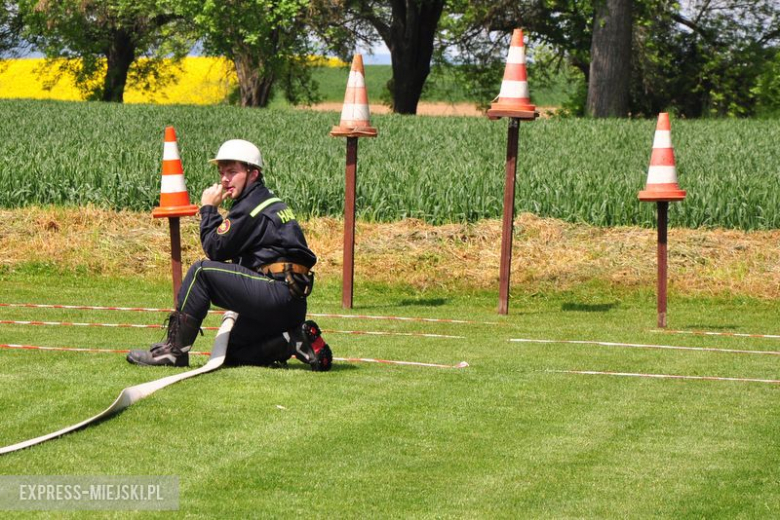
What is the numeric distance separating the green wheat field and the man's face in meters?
1.22

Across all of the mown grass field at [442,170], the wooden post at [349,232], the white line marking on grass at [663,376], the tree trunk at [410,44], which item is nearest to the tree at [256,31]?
the tree trunk at [410,44]

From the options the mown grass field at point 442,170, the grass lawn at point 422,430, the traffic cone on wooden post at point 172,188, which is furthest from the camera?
the mown grass field at point 442,170

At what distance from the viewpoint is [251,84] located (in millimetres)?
49906

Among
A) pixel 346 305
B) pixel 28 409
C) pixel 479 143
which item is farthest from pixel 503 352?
pixel 479 143

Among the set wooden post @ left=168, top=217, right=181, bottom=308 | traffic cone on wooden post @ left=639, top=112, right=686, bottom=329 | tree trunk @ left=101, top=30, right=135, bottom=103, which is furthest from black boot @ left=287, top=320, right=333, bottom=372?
tree trunk @ left=101, top=30, right=135, bottom=103

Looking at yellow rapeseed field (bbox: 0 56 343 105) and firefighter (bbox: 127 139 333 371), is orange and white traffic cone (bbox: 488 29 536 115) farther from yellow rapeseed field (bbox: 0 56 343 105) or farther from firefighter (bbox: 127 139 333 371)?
yellow rapeseed field (bbox: 0 56 343 105)

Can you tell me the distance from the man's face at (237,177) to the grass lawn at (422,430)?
1.22m

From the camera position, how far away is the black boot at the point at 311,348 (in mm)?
8773

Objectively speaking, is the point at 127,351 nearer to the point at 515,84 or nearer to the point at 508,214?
the point at 508,214

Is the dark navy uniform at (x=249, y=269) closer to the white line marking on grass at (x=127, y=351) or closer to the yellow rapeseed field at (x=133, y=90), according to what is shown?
the white line marking on grass at (x=127, y=351)

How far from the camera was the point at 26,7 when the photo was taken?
167ft

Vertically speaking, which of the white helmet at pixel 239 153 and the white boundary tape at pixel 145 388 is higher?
the white helmet at pixel 239 153

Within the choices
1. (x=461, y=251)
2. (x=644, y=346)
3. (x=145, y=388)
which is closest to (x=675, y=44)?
(x=461, y=251)

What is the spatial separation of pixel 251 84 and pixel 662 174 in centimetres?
3914
